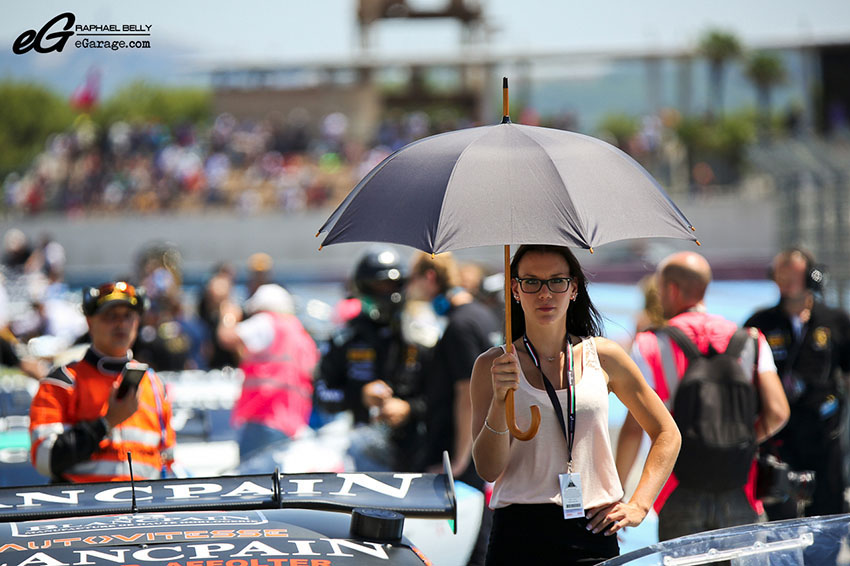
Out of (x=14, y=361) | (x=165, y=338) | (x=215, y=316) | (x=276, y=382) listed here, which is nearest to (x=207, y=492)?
(x=276, y=382)

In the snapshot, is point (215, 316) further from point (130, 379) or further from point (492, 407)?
point (492, 407)

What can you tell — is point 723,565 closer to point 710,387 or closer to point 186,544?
point 186,544

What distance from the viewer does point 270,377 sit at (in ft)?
22.5

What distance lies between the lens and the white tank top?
2.96 metres

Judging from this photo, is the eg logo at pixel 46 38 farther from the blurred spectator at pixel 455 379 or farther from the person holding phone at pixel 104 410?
the blurred spectator at pixel 455 379

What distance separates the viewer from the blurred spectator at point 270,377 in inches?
270

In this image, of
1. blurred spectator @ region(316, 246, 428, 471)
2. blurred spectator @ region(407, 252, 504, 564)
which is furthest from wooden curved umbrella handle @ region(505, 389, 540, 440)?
blurred spectator @ region(316, 246, 428, 471)

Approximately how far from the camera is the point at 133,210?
34.2 m

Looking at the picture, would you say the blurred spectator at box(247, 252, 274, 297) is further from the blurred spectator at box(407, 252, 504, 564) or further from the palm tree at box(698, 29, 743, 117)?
the palm tree at box(698, 29, 743, 117)

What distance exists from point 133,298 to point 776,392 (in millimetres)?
2484

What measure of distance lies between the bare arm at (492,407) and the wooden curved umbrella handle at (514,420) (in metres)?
0.03

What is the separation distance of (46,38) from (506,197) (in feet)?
11.2

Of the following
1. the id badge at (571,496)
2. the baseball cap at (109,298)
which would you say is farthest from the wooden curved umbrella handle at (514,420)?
the baseball cap at (109,298)

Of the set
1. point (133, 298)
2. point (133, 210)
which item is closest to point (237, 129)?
point (133, 210)
